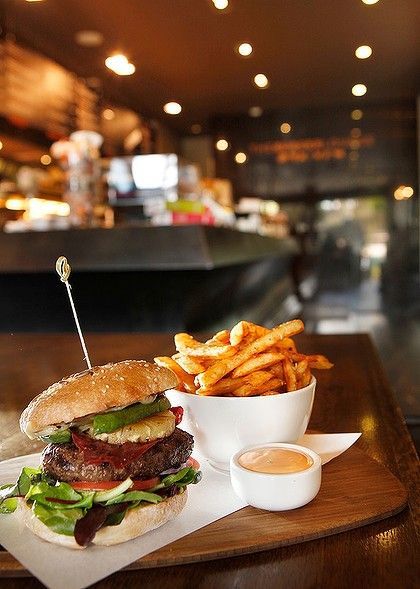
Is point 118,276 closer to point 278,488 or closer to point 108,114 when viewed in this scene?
point 278,488

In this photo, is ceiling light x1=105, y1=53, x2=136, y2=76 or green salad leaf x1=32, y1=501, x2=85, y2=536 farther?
ceiling light x1=105, y1=53, x2=136, y2=76

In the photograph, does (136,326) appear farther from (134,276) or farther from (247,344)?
(247,344)

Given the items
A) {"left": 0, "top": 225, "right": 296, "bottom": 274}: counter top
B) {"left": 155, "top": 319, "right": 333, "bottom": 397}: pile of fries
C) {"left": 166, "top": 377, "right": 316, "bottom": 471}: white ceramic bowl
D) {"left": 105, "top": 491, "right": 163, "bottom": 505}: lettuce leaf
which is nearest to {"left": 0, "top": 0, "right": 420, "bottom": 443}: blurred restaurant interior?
{"left": 0, "top": 225, "right": 296, "bottom": 274}: counter top

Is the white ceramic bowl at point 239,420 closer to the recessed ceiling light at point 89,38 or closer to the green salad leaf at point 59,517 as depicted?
the green salad leaf at point 59,517

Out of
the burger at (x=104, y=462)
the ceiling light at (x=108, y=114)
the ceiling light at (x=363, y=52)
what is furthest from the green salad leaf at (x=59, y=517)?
the ceiling light at (x=108, y=114)

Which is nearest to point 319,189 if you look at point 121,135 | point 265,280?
point 121,135

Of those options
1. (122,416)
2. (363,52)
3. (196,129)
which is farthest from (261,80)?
(122,416)

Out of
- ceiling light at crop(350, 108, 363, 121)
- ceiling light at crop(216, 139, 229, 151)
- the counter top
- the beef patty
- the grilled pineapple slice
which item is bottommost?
the beef patty

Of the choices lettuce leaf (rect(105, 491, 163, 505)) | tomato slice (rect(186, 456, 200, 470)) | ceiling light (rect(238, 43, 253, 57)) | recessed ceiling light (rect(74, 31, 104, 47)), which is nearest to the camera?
lettuce leaf (rect(105, 491, 163, 505))

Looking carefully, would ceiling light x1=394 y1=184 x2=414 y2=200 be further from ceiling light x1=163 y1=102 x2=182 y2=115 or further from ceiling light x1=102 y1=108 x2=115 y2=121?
ceiling light x1=102 y1=108 x2=115 y2=121
